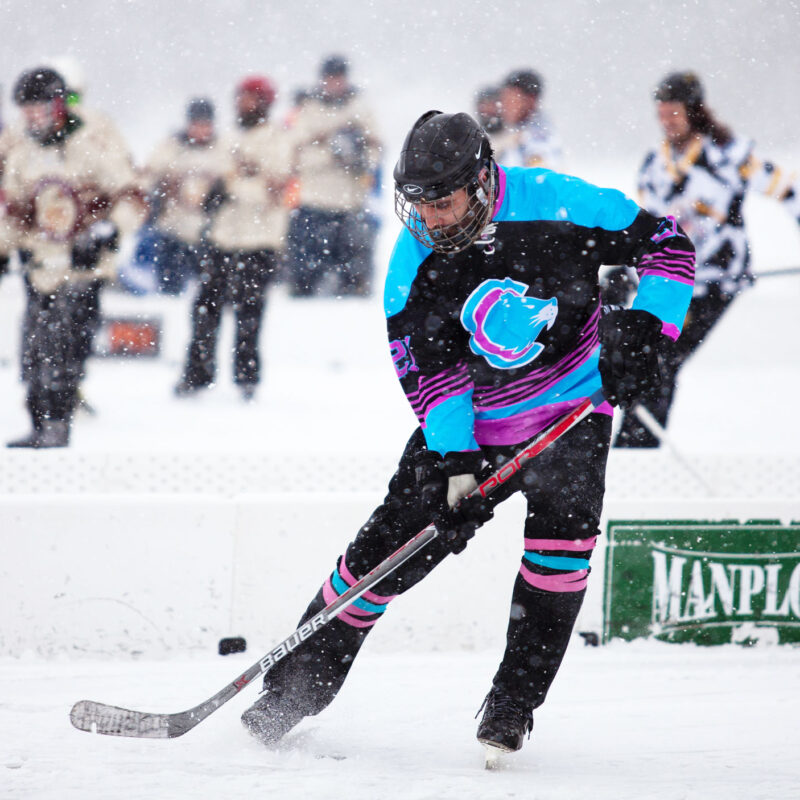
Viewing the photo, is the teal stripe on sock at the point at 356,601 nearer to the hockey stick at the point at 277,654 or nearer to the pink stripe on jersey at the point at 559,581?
the hockey stick at the point at 277,654

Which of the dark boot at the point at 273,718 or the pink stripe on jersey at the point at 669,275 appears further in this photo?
the dark boot at the point at 273,718

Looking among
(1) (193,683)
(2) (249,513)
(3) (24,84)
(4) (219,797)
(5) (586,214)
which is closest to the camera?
(4) (219,797)

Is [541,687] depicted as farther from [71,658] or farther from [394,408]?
[394,408]

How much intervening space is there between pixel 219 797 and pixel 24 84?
3207 mm

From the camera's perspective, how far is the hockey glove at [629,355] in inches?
78.7

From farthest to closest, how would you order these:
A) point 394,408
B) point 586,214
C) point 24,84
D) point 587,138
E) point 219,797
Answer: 1. point 587,138
2. point 394,408
3. point 24,84
4. point 586,214
5. point 219,797

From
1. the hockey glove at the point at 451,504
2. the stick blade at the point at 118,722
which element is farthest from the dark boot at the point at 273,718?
the hockey glove at the point at 451,504

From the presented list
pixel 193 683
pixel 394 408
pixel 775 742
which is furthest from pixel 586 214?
pixel 394 408

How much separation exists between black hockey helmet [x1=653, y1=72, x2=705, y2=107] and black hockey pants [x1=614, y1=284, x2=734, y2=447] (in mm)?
750

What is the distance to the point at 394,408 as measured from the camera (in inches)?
226

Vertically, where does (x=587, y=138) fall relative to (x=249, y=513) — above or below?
above

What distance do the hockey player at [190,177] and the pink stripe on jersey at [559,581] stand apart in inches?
152

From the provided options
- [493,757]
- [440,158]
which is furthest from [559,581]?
[440,158]

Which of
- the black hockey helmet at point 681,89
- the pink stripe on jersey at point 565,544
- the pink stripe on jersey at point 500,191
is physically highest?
the black hockey helmet at point 681,89
